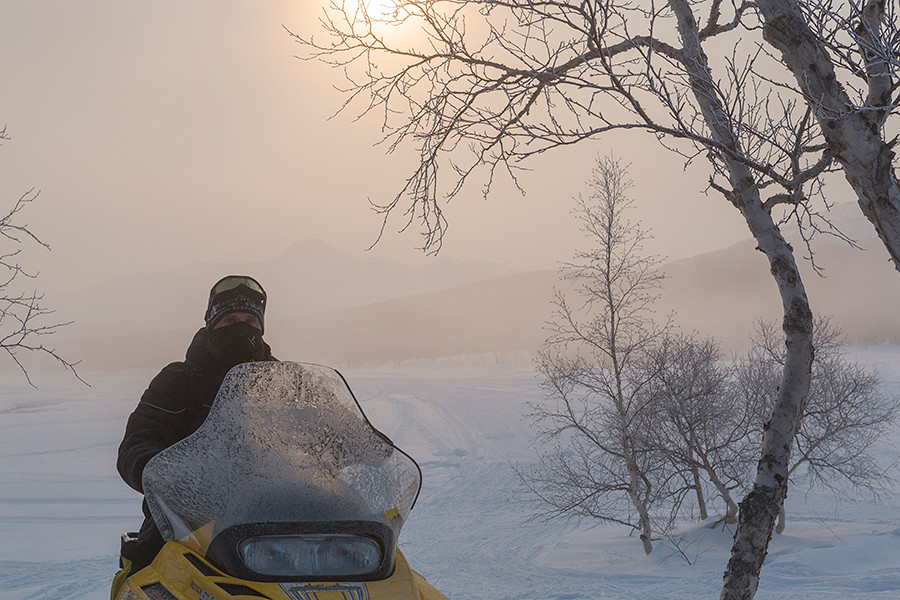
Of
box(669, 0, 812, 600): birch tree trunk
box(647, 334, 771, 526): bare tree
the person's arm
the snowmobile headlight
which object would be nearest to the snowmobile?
the snowmobile headlight

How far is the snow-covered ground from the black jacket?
31.6 ft

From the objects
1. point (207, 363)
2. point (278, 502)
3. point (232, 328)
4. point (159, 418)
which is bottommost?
point (278, 502)

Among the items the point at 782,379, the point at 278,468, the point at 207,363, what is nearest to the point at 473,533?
the point at 782,379

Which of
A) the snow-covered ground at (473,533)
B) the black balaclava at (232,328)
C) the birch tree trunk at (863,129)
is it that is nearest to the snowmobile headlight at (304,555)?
the black balaclava at (232,328)

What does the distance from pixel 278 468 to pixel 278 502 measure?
0.11 meters

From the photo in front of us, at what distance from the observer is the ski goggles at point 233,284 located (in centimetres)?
302

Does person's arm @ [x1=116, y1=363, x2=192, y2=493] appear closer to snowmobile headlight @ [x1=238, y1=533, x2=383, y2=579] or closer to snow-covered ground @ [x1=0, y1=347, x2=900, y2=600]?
snowmobile headlight @ [x1=238, y1=533, x2=383, y2=579]

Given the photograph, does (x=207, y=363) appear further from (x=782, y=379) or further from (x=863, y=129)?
(x=782, y=379)

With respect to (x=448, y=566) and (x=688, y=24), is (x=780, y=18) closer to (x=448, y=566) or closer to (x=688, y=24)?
(x=688, y=24)

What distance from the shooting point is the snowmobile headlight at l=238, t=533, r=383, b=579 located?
183 centimetres

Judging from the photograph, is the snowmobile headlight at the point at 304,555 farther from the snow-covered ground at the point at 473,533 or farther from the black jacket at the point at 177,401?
the snow-covered ground at the point at 473,533

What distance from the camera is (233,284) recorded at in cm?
304

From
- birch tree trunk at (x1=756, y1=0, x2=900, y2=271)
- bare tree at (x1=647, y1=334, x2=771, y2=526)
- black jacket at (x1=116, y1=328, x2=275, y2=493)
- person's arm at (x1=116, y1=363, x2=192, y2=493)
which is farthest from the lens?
bare tree at (x1=647, y1=334, x2=771, y2=526)

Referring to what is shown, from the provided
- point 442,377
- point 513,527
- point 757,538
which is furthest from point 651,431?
point 442,377
